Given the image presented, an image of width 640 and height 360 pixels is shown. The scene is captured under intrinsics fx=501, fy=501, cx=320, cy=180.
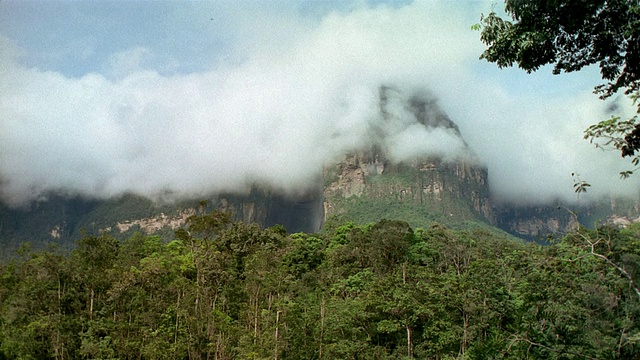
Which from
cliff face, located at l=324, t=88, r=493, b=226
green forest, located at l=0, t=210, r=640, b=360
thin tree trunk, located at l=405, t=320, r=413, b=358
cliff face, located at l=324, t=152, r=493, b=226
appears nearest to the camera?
green forest, located at l=0, t=210, r=640, b=360

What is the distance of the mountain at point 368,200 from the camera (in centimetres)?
13025

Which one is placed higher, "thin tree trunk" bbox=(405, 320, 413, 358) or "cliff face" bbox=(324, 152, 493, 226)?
"cliff face" bbox=(324, 152, 493, 226)

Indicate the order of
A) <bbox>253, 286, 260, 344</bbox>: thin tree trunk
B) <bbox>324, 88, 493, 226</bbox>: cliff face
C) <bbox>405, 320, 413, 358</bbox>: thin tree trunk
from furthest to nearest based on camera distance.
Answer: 1. <bbox>324, 88, 493, 226</bbox>: cliff face
2. <bbox>253, 286, 260, 344</bbox>: thin tree trunk
3. <bbox>405, 320, 413, 358</bbox>: thin tree trunk

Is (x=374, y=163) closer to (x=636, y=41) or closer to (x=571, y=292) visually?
(x=571, y=292)

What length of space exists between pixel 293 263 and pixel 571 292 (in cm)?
2240

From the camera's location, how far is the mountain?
130250mm

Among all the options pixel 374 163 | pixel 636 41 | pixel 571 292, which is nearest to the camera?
pixel 636 41

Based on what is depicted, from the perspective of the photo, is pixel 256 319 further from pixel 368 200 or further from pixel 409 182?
pixel 409 182

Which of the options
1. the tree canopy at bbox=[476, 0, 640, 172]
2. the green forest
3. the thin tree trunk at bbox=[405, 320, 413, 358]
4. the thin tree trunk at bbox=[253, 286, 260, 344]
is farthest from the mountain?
the tree canopy at bbox=[476, 0, 640, 172]

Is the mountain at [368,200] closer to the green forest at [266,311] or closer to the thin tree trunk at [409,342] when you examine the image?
the green forest at [266,311]

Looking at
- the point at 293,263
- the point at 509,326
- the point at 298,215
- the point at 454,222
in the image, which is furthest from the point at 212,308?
the point at 298,215

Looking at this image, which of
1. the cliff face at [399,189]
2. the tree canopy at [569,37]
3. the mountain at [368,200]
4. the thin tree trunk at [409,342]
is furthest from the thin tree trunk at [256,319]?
the cliff face at [399,189]

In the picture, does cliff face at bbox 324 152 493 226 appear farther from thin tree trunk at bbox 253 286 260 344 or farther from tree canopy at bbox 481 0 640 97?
tree canopy at bbox 481 0 640 97

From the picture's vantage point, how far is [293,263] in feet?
126
